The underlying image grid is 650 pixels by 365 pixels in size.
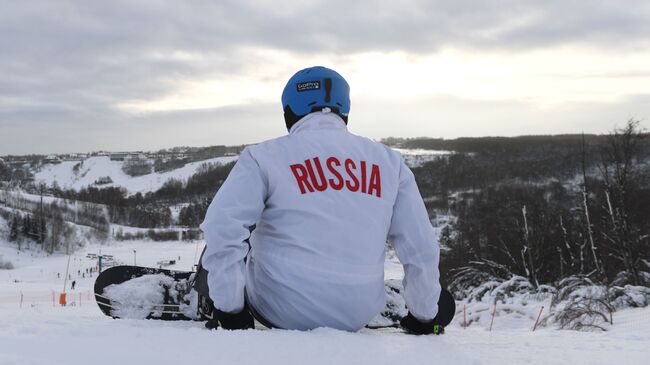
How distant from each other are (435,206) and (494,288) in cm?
8880

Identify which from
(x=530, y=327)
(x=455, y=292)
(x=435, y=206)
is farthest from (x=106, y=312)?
(x=435, y=206)

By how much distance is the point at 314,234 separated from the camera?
2.11 m

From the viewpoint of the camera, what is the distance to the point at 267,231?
7.31ft

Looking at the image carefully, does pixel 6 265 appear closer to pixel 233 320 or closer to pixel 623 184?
pixel 623 184

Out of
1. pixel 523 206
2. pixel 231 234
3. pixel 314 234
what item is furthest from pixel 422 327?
pixel 523 206

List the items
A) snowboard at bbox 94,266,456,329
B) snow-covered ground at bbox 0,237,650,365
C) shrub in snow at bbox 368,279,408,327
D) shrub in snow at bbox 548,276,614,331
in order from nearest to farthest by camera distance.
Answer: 1. snow-covered ground at bbox 0,237,650,365
2. shrub in snow at bbox 368,279,408,327
3. snowboard at bbox 94,266,456,329
4. shrub in snow at bbox 548,276,614,331

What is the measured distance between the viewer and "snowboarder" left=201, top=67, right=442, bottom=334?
211cm

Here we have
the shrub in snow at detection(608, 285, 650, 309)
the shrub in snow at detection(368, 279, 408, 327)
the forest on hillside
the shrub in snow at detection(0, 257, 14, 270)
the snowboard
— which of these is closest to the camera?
the shrub in snow at detection(368, 279, 408, 327)

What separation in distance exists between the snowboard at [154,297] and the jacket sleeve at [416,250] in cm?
63

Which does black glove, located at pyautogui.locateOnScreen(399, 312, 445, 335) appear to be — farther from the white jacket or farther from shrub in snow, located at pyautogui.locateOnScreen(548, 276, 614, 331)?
shrub in snow, located at pyautogui.locateOnScreen(548, 276, 614, 331)

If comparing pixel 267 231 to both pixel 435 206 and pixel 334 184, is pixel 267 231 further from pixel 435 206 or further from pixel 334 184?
pixel 435 206

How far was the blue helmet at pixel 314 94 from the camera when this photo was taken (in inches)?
95.8

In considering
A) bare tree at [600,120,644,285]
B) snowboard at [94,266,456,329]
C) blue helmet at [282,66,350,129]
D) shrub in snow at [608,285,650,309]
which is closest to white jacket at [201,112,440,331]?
blue helmet at [282,66,350,129]

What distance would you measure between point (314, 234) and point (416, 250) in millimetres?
540
